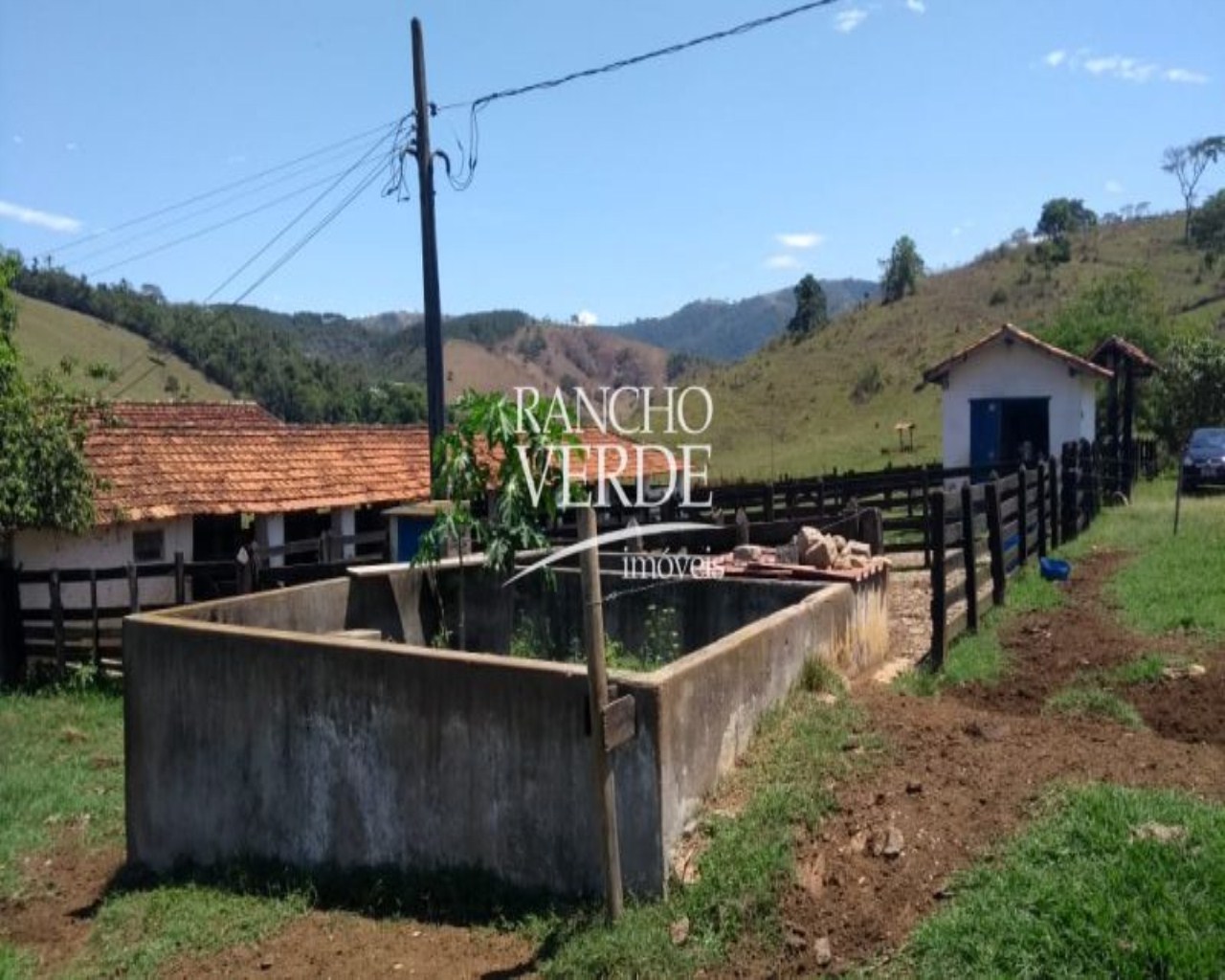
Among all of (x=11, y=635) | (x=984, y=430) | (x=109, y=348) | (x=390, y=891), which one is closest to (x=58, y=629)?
(x=11, y=635)

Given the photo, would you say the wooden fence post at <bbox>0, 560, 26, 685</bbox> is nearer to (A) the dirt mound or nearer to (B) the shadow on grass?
(B) the shadow on grass

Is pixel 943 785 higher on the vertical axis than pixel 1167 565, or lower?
lower

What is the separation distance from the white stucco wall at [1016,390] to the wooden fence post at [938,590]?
544 inches

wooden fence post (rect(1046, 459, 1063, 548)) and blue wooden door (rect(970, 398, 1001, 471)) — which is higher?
blue wooden door (rect(970, 398, 1001, 471))

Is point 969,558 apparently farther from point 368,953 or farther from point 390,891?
point 368,953

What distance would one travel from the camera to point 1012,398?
72.2ft

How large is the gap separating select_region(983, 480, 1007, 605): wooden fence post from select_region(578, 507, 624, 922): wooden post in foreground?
6.50 metres

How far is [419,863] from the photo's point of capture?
5754 millimetres

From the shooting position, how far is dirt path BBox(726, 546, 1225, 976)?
4.37m

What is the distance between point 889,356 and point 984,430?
1128 inches

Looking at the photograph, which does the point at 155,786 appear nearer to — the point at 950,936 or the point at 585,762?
the point at 585,762

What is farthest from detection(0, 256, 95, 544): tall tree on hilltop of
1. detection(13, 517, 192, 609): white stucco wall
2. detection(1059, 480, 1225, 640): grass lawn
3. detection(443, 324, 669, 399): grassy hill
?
detection(443, 324, 669, 399): grassy hill

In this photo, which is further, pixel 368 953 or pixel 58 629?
pixel 58 629

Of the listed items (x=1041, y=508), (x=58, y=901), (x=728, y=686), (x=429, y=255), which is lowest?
(x=58, y=901)
